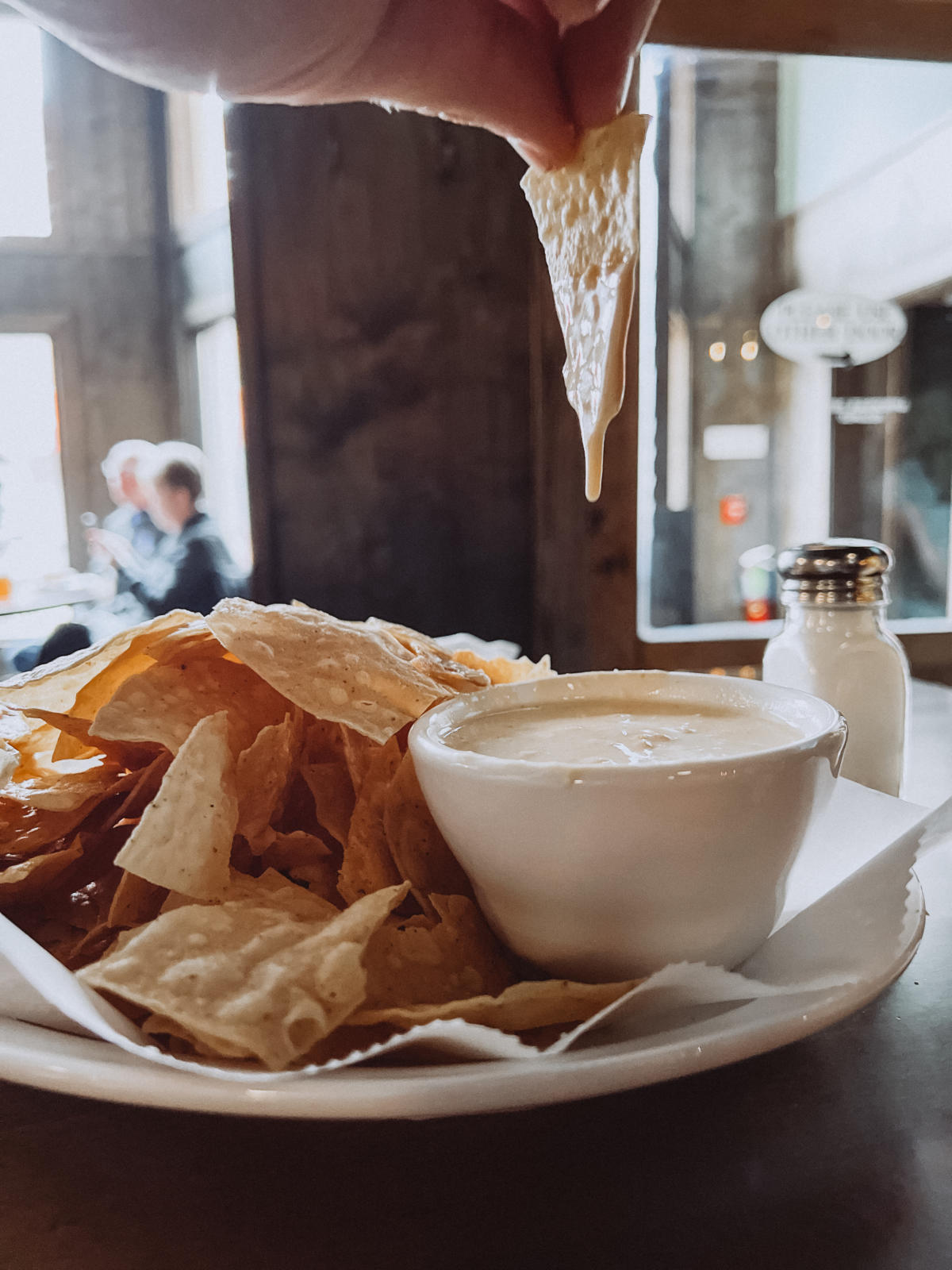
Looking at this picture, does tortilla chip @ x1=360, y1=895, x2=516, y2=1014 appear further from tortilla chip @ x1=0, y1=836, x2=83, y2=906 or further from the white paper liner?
tortilla chip @ x1=0, y1=836, x2=83, y2=906

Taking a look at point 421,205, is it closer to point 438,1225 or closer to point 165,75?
point 165,75

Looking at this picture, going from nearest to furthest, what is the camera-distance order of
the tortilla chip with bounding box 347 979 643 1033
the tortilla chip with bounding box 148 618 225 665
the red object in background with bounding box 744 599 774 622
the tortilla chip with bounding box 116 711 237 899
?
the tortilla chip with bounding box 347 979 643 1033 → the tortilla chip with bounding box 116 711 237 899 → the tortilla chip with bounding box 148 618 225 665 → the red object in background with bounding box 744 599 774 622

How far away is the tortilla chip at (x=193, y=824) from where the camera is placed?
2.30 feet

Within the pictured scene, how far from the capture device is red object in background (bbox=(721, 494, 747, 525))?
12.6 feet

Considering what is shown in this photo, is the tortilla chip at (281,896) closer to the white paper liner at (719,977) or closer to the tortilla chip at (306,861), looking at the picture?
the tortilla chip at (306,861)

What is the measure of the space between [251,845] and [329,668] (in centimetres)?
16

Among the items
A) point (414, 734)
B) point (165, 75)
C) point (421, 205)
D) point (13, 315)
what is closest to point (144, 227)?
point (13, 315)

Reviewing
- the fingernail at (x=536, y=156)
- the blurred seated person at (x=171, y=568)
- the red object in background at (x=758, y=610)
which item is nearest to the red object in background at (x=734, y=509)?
the red object in background at (x=758, y=610)

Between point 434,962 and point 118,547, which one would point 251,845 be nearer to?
point 434,962

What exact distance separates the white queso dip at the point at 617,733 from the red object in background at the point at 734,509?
120 inches

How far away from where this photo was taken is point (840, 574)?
47.4 inches

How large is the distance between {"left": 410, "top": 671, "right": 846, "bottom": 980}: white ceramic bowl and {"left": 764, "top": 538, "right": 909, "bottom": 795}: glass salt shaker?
49cm

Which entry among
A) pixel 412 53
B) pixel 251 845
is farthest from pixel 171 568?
pixel 251 845

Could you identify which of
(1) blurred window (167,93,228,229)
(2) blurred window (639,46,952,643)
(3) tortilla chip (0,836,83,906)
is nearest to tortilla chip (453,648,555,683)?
(3) tortilla chip (0,836,83,906)
